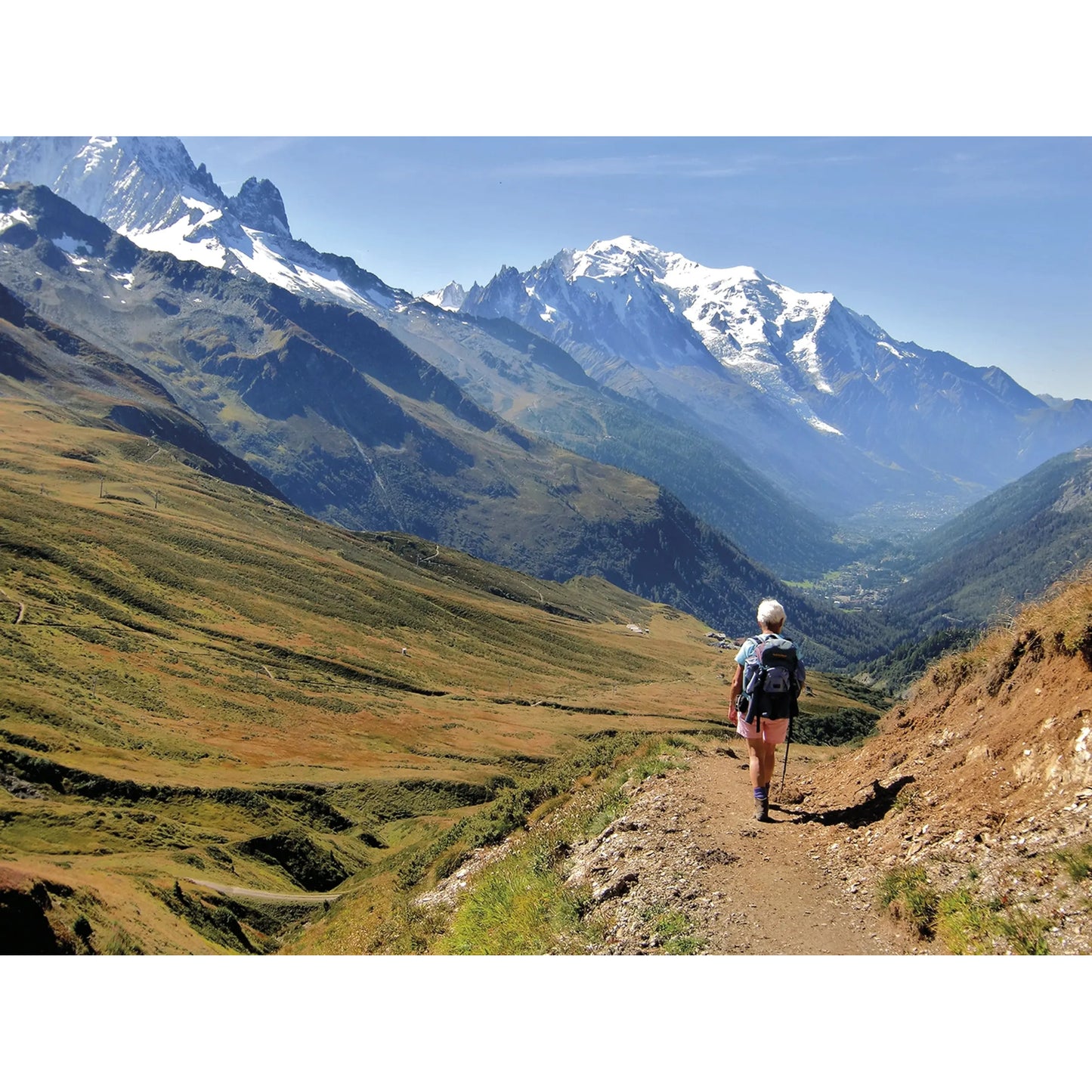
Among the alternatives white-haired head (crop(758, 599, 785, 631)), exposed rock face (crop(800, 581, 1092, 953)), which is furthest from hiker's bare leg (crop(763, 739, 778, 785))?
white-haired head (crop(758, 599, 785, 631))

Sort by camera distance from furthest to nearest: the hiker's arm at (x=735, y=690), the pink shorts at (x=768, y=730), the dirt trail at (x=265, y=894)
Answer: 1. the dirt trail at (x=265, y=894)
2. the hiker's arm at (x=735, y=690)
3. the pink shorts at (x=768, y=730)

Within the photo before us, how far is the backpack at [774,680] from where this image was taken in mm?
13844

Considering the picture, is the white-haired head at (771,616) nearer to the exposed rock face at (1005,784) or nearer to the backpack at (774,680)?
the backpack at (774,680)

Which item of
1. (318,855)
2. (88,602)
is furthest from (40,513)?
A: (318,855)

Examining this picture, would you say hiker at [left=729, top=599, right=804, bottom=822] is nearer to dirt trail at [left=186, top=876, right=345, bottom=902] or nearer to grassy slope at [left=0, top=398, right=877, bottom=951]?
grassy slope at [left=0, top=398, right=877, bottom=951]

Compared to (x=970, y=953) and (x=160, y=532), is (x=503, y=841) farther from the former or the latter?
(x=160, y=532)

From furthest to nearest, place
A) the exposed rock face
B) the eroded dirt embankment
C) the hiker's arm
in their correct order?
1. the hiker's arm
2. the eroded dirt embankment
3. the exposed rock face

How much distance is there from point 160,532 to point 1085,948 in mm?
165269

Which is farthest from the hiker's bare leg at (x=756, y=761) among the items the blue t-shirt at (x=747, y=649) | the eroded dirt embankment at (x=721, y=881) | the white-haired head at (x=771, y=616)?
the white-haired head at (x=771, y=616)

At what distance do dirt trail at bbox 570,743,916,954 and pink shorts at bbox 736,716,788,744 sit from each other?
5.95ft

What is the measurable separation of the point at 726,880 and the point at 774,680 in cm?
352

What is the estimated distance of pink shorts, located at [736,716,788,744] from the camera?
559 inches

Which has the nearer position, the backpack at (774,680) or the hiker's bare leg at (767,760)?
the backpack at (774,680)

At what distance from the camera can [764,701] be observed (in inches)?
551
